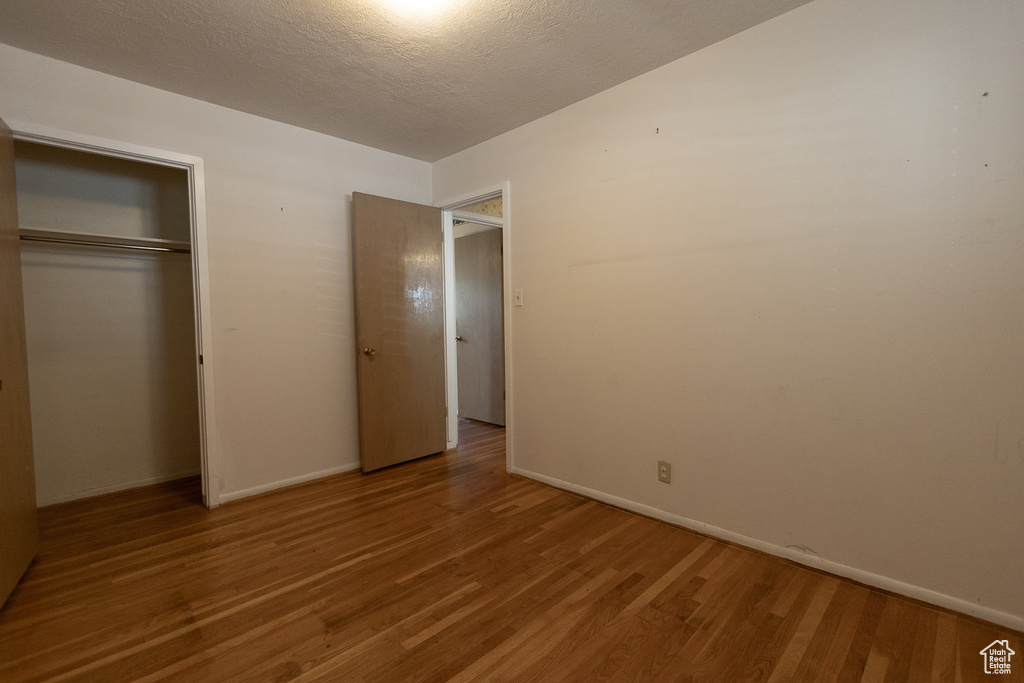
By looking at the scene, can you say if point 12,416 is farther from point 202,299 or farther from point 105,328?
point 105,328

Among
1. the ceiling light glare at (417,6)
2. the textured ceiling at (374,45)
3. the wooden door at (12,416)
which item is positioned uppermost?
the textured ceiling at (374,45)

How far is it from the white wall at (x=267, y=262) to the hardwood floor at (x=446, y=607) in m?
0.63

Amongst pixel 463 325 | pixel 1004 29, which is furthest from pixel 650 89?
pixel 463 325

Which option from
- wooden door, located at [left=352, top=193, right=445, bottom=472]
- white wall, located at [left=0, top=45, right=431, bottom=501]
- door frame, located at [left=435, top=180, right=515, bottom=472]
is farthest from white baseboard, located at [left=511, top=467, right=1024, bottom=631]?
white wall, located at [left=0, top=45, right=431, bottom=501]

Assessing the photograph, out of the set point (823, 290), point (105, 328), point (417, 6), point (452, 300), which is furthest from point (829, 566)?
point (105, 328)

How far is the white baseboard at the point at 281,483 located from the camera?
2936mm

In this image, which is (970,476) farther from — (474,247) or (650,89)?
(474,247)

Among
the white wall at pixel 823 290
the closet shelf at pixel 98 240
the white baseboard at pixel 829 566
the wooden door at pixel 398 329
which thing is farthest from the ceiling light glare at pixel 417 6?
the white baseboard at pixel 829 566

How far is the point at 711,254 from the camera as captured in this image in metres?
2.30

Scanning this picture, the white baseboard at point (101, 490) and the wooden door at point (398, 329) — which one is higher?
the wooden door at point (398, 329)

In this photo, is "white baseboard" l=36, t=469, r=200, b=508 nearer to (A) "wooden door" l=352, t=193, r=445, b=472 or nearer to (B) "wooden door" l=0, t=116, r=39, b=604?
(B) "wooden door" l=0, t=116, r=39, b=604

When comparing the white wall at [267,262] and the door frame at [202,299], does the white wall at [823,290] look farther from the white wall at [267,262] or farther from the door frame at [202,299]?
the door frame at [202,299]

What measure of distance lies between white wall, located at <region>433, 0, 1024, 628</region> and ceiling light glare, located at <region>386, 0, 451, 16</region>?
1.15 meters

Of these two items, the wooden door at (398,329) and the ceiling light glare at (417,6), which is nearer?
the ceiling light glare at (417,6)
